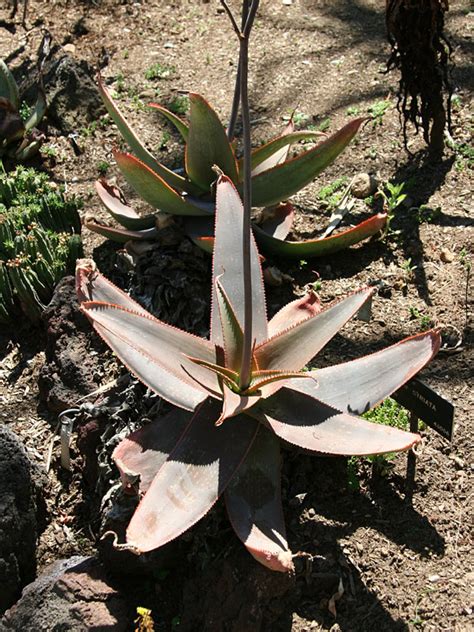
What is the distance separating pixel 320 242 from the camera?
12.3 feet

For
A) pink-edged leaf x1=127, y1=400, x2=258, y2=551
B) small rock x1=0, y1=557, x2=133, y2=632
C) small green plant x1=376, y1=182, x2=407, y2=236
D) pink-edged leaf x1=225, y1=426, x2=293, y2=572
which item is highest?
small green plant x1=376, y1=182, x2=407, y2=236

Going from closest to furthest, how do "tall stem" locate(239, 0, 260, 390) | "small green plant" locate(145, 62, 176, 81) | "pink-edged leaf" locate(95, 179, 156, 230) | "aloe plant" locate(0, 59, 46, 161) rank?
"tall stem" locate(239, 0, 260, 390)
"pink-edged leaf" locate(95, 179, 156, 230)
"aloe plant" locate(0, 59, 46, 161)
"small green plant" locate(145, 62, 176, 81)

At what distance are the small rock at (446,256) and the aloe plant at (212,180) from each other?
0.34 meters

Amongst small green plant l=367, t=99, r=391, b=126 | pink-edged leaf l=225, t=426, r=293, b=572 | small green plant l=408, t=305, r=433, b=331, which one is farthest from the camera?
small green plant l=367, t=99, r=391, b=126

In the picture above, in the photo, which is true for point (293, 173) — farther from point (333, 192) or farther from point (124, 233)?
point (124, 233)

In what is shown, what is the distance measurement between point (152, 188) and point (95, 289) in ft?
2.33

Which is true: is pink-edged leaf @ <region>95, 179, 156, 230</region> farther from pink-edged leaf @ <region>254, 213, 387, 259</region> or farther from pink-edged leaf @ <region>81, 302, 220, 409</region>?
pink-edged leaf @ <region>81, 302, 220, 409</region>

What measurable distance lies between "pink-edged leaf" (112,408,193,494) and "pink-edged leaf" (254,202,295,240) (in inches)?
50.3

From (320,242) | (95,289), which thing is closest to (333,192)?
(320,242)

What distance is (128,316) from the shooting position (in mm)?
2898

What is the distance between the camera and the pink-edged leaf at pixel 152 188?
357cm

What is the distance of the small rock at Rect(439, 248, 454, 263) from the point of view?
3.79 meters

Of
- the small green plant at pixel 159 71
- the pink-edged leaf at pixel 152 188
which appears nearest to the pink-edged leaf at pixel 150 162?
the pink-edged leaf at pixel 152 188

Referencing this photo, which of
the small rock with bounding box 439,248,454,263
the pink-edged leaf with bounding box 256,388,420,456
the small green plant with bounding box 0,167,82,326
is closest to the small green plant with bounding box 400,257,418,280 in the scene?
the small rock with bounding box 439,248,454,263
